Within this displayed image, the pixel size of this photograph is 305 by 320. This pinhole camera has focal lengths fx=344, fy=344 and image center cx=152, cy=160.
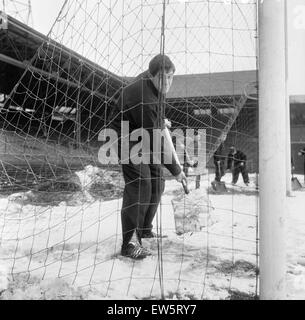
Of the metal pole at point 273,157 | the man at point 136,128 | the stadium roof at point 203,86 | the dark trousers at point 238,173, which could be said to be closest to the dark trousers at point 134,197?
the man at point 136,128

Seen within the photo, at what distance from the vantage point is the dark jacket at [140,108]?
2086 mm

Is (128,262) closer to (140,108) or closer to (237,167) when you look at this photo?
(140,108)

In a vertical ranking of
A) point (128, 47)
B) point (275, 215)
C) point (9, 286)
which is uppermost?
point (128, 47)

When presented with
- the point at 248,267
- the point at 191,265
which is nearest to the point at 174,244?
the point at 191,265

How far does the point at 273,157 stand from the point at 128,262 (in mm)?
1166

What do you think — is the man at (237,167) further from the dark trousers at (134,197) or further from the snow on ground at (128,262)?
the dark trousers at (134,197)

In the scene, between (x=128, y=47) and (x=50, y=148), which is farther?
(x=50, y=148)

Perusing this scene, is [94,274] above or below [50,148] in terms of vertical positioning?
below

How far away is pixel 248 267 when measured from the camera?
2.08 meters

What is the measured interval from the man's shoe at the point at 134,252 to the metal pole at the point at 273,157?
91cm
